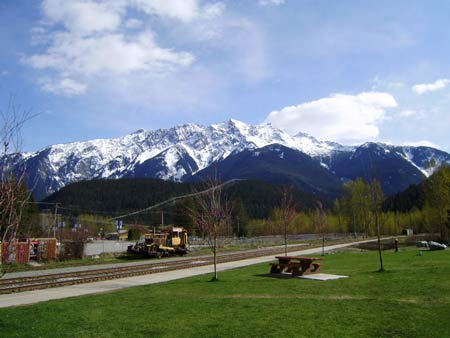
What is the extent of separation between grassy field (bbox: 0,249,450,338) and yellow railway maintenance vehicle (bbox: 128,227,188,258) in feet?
91.3

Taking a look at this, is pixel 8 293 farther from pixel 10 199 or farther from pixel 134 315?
pixel 10 199

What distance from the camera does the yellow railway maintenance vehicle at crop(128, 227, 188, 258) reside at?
43.5 meters

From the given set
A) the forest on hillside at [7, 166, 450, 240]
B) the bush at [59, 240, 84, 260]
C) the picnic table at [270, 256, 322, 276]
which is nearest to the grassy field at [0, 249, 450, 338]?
the forest on hillside at [7, 166, 450, 240]

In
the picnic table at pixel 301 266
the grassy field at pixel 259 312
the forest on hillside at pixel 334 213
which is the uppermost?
the forest on hillside at pixel 334 213

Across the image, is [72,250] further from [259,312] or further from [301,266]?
[259,312]

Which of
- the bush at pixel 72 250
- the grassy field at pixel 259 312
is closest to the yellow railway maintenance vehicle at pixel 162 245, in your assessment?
the bush at pixel 72 250

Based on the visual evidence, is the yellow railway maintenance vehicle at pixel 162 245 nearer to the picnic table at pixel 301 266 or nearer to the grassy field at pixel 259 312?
the picnic table at pixel 301 266

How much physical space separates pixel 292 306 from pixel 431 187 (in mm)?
54743

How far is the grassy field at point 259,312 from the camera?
904cm

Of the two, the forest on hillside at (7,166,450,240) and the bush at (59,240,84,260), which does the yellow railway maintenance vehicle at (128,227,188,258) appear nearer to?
the bush at (59,240,84,260)

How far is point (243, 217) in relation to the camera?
113 m

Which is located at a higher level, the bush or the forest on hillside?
the forest on hillside

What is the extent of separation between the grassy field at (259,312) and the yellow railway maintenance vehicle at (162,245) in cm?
2783

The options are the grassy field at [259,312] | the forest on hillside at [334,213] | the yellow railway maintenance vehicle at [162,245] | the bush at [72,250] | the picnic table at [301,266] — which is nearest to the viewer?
the grassy field at [259,312]
